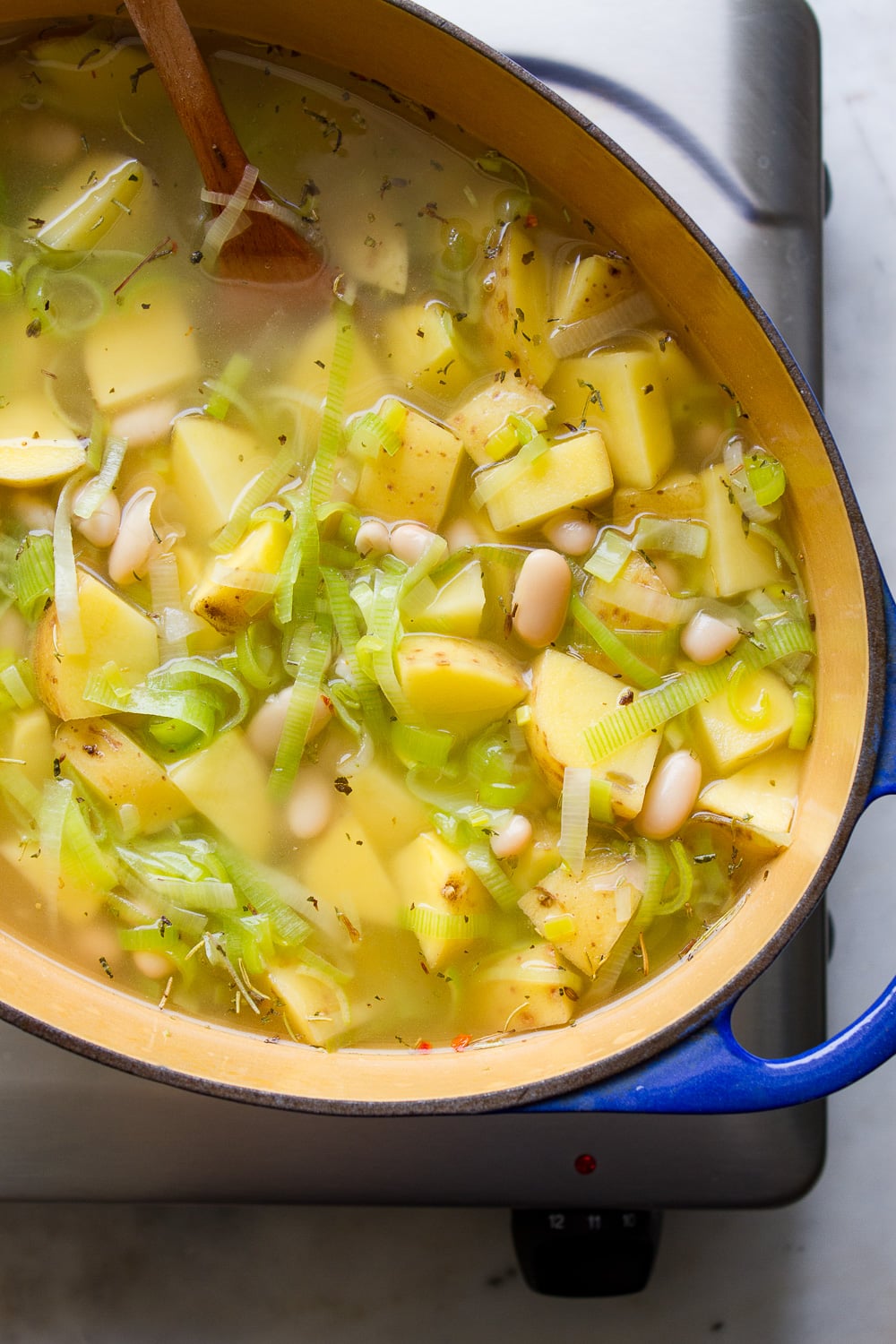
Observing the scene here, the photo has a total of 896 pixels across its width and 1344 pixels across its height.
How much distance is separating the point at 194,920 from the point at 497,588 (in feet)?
1.89

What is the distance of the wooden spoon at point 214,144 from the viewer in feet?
4.30

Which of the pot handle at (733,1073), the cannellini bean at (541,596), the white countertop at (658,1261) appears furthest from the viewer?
the white countertop at (658,1261)

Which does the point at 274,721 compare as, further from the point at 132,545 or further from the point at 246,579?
the point at 132,545

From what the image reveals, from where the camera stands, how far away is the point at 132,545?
1.38 metres

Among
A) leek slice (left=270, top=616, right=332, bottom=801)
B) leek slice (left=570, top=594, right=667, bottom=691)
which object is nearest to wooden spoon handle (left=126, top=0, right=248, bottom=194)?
leek slice (left=270, top=616, right=332, bottom=801)

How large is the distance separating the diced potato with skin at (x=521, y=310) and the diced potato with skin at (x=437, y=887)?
2.04 ft

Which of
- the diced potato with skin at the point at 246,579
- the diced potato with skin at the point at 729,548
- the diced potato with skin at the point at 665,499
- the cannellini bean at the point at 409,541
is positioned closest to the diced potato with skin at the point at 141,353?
the diced potato with skin at the point at 246,579

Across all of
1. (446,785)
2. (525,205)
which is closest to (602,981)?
(446,785)

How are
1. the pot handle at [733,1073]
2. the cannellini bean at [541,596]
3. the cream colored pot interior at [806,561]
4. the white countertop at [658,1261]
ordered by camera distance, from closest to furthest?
the pot handle at [733,1073] → the cream colored pot interior at [806,561] → the cannellini bean at [541,596] → the white countertop at [658,1261]

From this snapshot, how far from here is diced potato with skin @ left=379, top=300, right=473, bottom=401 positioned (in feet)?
4.69

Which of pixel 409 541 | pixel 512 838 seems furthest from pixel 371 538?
pixel 512 838

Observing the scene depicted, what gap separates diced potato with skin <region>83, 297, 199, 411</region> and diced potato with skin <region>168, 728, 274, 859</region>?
0.46 m

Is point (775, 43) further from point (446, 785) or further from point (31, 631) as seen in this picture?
point (31, 631)

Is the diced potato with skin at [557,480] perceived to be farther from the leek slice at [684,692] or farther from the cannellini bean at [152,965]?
the cannellini bean at [152,965]
